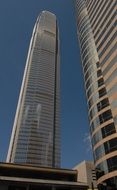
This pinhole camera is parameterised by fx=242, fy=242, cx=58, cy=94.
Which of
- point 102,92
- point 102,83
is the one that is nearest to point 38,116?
point 102,83

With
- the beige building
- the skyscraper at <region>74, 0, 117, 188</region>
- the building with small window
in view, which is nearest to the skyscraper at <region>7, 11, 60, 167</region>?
the beige building

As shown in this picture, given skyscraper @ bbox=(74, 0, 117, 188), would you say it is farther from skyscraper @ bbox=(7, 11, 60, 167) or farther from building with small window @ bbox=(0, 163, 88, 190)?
skyscraper @ bbox=(7, 11, 60, 167)

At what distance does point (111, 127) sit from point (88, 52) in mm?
30471

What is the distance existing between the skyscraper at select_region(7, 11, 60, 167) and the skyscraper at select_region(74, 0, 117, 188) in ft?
231

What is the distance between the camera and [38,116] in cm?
15188

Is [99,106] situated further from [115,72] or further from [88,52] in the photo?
[88,52]

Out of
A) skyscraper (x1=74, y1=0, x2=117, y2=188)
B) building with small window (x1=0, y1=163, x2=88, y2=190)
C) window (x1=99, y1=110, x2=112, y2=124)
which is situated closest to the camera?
building with small window (x1=0, y1=163, x2=88, y2=190)

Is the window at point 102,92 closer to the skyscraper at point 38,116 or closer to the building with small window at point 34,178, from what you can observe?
the building with small window at point 34,178

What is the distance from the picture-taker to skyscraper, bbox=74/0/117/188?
50963 mm

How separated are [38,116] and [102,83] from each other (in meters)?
93.2

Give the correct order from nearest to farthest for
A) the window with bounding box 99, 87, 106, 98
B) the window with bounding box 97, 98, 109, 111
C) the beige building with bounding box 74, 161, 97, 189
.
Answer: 1. the window with bounding box 97, 98, 109, 111
2. the window with bounding box 99, 87, 106, 98
3. the beige building with bounding box 74, 161, 97, 189

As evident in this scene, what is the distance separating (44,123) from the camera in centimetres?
15188

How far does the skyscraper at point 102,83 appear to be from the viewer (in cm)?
5096

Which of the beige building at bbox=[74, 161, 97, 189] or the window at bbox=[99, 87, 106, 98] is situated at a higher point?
the window at bbox=[99, 87, 106, 98]
